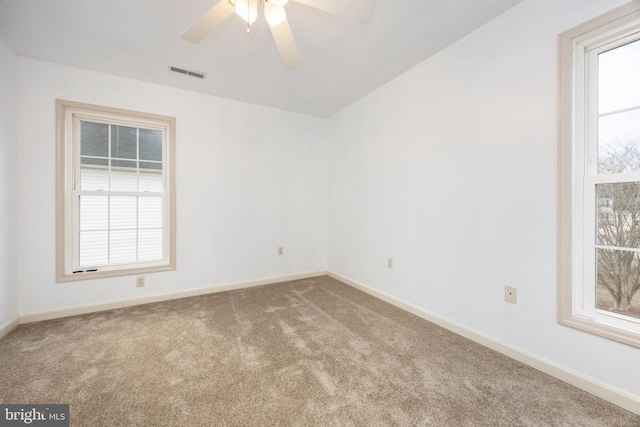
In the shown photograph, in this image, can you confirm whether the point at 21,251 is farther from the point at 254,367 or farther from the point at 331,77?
the point at 331,77

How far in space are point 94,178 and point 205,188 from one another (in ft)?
3.61

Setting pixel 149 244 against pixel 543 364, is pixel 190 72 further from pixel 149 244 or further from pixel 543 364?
pixel 543 364

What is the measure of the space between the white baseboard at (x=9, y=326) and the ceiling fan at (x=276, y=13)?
284 centimetres

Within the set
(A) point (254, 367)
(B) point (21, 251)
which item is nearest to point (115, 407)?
(A) point (254, 367)

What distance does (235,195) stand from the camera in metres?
3.43

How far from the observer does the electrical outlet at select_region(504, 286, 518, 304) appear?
6.08 feet

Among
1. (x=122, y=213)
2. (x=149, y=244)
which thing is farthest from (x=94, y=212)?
(x=149, y=244)

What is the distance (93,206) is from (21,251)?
67 cm

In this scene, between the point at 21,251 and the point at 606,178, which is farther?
the point at 21,251

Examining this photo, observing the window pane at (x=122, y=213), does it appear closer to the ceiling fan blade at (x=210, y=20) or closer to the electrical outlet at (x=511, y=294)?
the ceiling fan blade at (x=210, y=20)

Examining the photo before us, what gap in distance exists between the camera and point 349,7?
53.2 inches

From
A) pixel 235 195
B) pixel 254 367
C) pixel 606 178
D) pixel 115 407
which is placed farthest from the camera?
pixel 235 195

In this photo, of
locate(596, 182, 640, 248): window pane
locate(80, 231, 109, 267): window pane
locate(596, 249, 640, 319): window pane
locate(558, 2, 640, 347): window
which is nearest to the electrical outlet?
locate(558, 2, 640, 347): window

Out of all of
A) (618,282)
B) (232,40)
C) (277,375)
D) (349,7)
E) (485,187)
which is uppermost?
(232,40)
